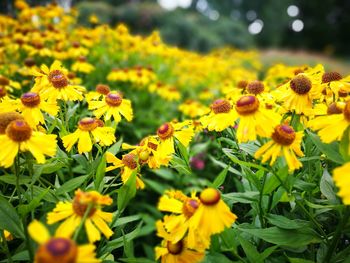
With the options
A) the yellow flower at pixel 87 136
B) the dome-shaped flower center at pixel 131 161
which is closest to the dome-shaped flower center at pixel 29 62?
the yellow flower at pixel 87 136

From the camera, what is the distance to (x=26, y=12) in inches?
129

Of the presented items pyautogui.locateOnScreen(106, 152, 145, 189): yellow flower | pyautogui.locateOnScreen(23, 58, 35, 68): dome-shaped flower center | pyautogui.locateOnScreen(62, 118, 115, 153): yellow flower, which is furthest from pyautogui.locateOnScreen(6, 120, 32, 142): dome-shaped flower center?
pyautogui.locateOnScreen(23, 58, 35, 68): dome-shaped flower center

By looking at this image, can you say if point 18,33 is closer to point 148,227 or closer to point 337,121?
point 148,227

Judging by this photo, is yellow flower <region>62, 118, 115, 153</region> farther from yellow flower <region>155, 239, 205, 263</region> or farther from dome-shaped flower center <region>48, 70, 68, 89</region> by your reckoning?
yellow flower <region>155, 239, 205, 263</region>

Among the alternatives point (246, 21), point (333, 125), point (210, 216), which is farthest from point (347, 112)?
point (246, 21)

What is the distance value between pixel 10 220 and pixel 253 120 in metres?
0.77

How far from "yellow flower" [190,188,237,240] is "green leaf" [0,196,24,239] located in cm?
52

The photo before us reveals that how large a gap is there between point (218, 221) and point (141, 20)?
1047cm

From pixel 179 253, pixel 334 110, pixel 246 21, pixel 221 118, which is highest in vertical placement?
pixel 334 110

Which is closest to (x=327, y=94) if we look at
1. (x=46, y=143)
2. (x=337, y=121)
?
(x=337, y=121)

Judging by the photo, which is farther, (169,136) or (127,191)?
(169,136)

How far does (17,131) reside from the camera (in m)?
0.97

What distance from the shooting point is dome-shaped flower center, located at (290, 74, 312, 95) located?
1161 millimetres

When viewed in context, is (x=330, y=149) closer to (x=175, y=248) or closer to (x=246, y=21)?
(x=175, y=248)
